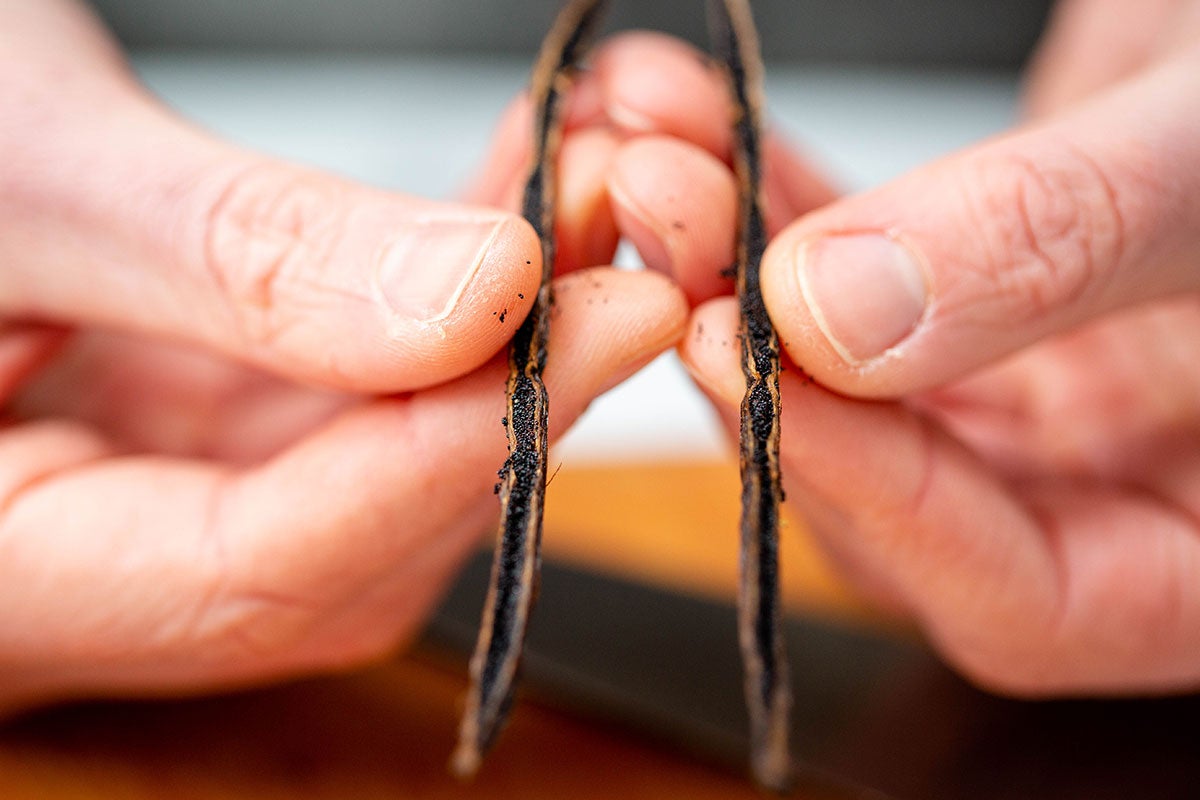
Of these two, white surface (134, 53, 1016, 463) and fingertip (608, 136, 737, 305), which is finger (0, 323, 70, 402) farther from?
white surface (134, 53, 1016, 463)

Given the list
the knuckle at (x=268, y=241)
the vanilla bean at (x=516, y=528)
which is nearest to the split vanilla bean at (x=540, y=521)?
the vanilla bean at (x=516, y=528)

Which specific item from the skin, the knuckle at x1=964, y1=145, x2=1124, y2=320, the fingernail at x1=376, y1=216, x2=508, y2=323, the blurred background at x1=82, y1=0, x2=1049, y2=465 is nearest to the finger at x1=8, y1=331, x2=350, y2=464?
the skin

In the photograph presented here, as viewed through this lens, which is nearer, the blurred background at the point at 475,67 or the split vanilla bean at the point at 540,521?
the split vanilla bean at the point at 540,521

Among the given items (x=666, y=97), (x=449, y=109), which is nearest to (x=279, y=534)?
(x=666, y=97)

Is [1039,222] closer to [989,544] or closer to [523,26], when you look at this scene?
[989,544]

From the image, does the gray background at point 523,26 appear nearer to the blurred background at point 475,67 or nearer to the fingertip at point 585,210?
the blurred background at point 475,67
